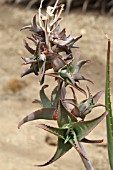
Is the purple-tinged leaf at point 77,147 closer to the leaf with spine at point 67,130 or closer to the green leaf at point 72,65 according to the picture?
the leaf with spine at point 67,130

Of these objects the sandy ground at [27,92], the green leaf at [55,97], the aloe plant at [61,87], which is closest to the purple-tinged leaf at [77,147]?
the aloe plant at [61,87]

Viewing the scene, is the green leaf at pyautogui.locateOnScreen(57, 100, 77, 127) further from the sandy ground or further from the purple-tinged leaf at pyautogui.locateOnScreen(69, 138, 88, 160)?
the sandy ground

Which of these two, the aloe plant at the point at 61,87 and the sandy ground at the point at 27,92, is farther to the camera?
the sandy ground at the point at 27,92

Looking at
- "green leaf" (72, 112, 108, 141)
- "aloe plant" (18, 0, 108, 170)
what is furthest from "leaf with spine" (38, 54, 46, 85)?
"green leaf" (72, 112, 108, 141)

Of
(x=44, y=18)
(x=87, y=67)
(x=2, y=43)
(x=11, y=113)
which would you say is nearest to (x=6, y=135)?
(x=11, y=113)

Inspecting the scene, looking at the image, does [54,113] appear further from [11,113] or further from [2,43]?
[2,43]
